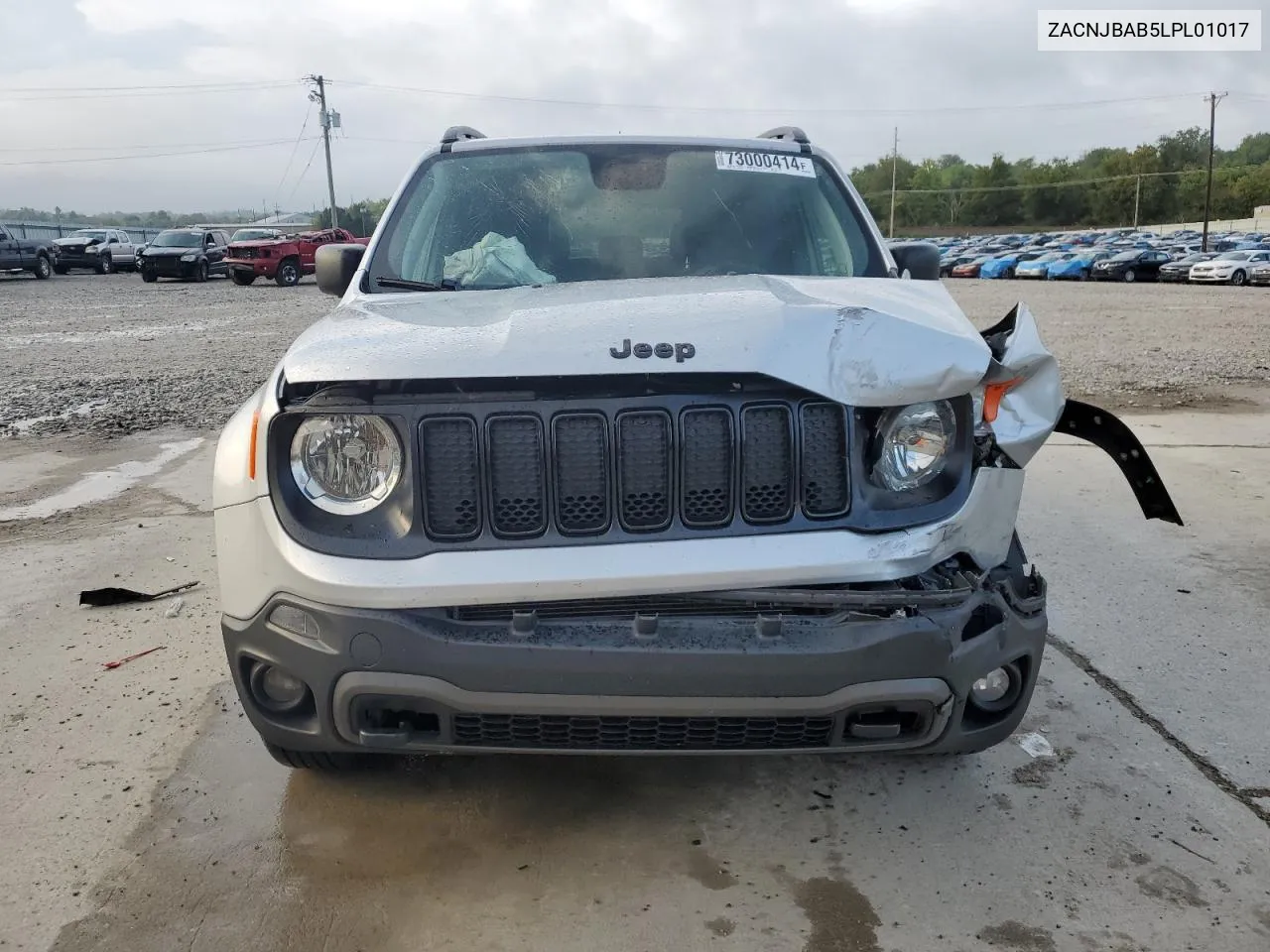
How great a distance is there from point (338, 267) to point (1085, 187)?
126 meters

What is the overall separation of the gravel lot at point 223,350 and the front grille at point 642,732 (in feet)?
22.8

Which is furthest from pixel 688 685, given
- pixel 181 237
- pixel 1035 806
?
pixel 181 237

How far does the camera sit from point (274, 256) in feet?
94.7

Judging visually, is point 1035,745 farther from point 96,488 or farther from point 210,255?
point 210,255

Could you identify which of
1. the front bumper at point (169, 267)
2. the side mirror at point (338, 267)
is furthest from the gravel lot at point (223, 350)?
the side mirror at point (338, 267)

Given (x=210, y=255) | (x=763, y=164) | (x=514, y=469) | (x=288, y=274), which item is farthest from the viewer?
(x=210, y=255)

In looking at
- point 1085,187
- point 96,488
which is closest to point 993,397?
point 96,488

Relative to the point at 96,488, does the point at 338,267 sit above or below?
above

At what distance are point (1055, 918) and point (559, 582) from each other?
1.42 meters

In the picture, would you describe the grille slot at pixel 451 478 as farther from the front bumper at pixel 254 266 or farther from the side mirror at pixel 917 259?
the front bumper at pixel 254 266

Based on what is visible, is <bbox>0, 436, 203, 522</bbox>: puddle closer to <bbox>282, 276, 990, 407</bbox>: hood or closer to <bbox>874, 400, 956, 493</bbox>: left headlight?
<bbox>282, 276, 990, 407</bbox>: hood

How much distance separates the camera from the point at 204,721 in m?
3.40

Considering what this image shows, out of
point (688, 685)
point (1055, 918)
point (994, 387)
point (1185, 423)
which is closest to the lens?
point (688, 685)

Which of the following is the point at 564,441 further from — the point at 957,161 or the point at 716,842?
the point at 957,161
